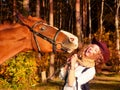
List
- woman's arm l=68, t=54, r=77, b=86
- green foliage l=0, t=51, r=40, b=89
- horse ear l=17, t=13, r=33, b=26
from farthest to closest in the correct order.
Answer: green foliage l=0, t=51, r=40, b=89 → horse ear l=17, t=13, r=33, b=26 → woman's arm l=68, t=54, r=77, b=86

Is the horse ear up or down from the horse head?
up

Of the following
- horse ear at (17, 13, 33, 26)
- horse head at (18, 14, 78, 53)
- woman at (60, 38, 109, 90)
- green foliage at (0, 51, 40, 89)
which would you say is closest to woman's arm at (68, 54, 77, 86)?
woman at (60, 38, 109, 90)

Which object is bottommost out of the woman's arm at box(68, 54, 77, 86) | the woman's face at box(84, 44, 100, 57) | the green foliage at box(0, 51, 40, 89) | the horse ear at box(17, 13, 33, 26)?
the green foliage at box(0, 51, 40, 89)

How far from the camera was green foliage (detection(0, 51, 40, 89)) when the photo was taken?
15.8 metres

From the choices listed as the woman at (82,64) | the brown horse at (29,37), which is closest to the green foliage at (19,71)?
the brown horse at (29,37)

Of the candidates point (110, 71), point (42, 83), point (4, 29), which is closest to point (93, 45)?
point (4, 29)

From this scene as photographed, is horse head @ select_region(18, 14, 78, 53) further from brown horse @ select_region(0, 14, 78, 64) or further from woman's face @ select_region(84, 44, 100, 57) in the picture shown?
woman's face @ select_region(84, 44, 100, 57)

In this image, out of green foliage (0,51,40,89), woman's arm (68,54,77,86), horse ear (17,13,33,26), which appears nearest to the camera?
woman's arm (68,54,77,86)

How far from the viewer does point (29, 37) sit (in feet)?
20.6

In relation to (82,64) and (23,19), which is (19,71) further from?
(82,64)

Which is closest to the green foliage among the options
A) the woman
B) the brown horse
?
the brown horse

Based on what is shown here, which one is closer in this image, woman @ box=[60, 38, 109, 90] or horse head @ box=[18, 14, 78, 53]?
woman @ box=[60, 38, 109, 90]

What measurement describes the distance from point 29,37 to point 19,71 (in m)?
9.65

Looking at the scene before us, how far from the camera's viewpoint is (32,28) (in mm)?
6219
